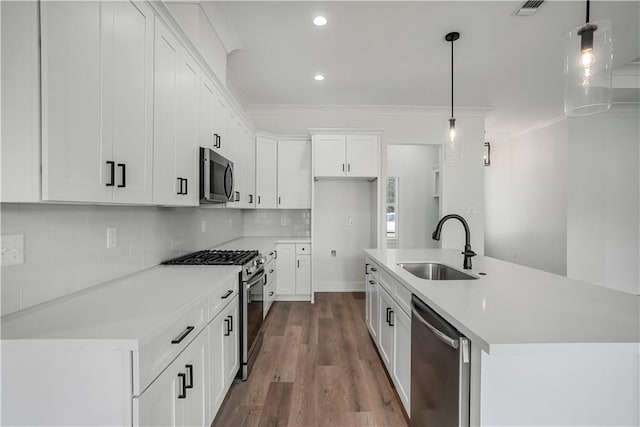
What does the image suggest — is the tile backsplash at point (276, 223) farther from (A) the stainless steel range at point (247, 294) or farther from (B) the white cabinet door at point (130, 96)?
(B) the white cabinet door at point (130, 96)

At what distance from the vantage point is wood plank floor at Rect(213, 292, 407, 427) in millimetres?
1888

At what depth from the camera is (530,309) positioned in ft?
4.03

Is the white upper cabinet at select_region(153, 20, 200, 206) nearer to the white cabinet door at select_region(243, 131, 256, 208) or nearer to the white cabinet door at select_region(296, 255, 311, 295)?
the white cabinet door at select_region(243, 131, 256, 208)

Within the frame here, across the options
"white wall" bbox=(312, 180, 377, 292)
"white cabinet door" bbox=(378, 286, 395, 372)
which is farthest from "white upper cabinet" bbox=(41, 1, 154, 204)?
"white wall" bbox=(312, 180, 377, 292)

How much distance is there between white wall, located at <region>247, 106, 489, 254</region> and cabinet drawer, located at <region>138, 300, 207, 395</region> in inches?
149

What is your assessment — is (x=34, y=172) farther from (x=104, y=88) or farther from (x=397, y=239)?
(x=397, y=239)

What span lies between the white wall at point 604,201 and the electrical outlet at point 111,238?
20.4 ft

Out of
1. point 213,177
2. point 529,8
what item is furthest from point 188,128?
point 529,8

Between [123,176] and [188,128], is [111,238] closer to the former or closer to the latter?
[123,176]

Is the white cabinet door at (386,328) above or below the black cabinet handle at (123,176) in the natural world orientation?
below

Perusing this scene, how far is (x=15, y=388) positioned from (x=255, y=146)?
3649 mm

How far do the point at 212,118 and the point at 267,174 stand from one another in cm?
192

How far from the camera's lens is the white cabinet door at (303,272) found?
4238 mm

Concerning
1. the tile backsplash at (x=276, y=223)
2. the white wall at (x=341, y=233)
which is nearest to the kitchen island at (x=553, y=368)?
the tile backsplash at (x=276, y=223)
